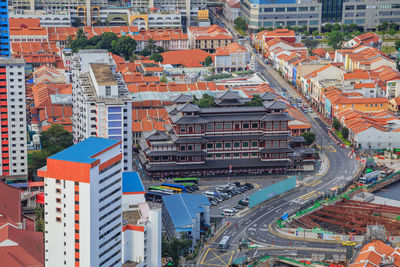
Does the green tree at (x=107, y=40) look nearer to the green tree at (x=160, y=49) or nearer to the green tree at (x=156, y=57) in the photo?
the green tree at (x=160, y=49)

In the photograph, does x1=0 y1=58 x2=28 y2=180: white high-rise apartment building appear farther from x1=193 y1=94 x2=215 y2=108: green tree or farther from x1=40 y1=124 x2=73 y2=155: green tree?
x1=193 y1=94 x2=215 y2=108: green tree

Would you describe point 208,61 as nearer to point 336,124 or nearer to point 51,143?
point 336,124

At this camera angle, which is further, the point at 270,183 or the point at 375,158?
the point at 375,158

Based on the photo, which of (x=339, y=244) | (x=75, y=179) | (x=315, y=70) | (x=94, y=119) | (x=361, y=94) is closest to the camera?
(x=75, y=179)

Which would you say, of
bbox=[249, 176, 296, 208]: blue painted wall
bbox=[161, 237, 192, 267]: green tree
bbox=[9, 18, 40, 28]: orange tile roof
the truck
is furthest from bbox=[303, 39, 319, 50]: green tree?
bbox=[161, 237, 192, 267]: green tree

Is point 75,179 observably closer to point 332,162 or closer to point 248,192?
point 248,192

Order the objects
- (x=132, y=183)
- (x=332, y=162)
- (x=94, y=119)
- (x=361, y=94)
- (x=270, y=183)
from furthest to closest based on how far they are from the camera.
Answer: (x=361, y=94) → (x=332, y=162) → (x=270, y=183) → (x=94, y=119) → (x=132, y=183)

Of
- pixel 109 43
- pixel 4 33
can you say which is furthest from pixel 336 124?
pixel 109 43

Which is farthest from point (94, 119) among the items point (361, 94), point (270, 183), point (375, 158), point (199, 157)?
point (361, 94)
